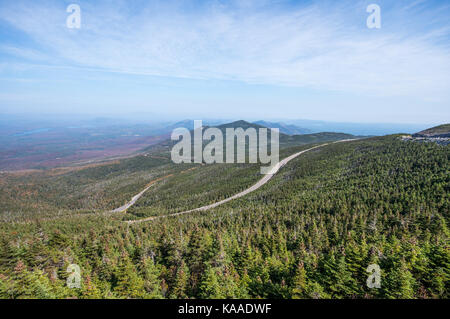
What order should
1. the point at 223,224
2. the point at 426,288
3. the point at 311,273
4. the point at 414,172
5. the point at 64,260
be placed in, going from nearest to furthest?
the point at 426,288, the point at 311,273, the point at 64,260, the point at 223,224, the point at 414,172

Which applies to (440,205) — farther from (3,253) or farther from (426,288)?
(3,253)

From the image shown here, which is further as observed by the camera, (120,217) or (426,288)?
(120,217)

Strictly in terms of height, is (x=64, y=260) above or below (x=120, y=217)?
above

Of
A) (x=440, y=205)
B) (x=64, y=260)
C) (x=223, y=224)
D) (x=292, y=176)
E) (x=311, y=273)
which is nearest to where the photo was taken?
(x=311, y=273)
